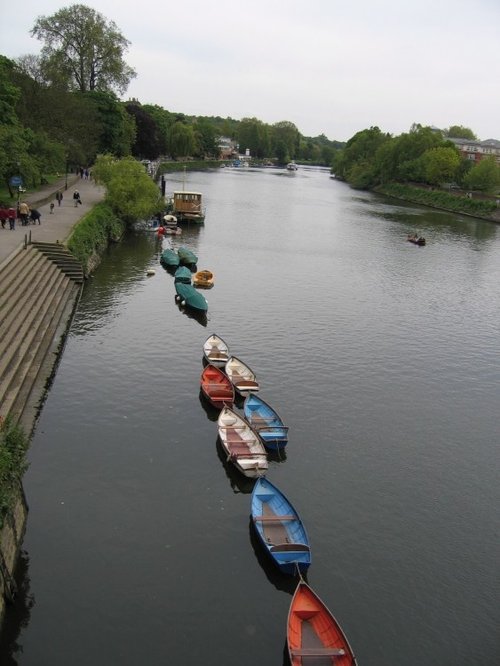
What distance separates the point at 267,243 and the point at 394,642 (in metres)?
54.0

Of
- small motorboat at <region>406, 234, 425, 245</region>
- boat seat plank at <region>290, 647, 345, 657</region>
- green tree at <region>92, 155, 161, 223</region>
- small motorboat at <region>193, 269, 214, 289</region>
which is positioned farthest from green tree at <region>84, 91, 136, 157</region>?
boat seat plank at <region>290, 647, 345, 657</region>

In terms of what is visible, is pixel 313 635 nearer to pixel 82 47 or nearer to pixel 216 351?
pixel 216 351

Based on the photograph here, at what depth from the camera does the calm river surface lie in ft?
48.2

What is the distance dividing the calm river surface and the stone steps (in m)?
1.08

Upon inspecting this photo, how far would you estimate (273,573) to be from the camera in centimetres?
1667

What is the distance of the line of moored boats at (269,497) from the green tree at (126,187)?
33.6 metres

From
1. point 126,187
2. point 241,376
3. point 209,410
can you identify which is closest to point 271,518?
point 209,410

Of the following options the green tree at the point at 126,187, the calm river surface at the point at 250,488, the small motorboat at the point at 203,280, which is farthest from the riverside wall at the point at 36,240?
the small motorboat at the point at 203,280

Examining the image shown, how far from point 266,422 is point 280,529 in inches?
255

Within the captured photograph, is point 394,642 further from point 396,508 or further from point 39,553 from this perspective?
point 39,553

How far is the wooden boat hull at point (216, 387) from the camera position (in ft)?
83.0

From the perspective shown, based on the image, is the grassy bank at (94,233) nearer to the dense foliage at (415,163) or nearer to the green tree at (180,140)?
the dense foliage at (415,163)

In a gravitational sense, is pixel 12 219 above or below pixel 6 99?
below

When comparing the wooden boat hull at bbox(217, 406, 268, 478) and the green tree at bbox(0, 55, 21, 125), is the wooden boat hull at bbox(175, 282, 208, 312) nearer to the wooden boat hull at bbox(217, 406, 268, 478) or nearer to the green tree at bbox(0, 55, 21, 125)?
the wooden boat hull at bbox(217, 406, 268, 478)
